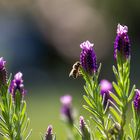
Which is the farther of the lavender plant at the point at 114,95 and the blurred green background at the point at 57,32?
the blurred green background at the point at 57,32

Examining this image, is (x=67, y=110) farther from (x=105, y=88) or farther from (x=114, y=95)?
(x=105, y=88)

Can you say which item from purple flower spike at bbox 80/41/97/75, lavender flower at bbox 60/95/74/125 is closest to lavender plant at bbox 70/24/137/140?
purple flower spike at bbox 80/41/97/75

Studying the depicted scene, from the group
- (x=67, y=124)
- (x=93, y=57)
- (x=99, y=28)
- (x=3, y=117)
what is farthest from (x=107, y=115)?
(x=99, y=28)

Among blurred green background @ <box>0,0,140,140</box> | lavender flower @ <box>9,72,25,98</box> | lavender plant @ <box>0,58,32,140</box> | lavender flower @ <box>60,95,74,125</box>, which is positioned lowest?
lavender flower @ <box>60,95,74,125</box>

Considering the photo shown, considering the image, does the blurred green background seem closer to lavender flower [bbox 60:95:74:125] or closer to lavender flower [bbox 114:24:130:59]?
lavender flower [bbox 114:24:130:59]

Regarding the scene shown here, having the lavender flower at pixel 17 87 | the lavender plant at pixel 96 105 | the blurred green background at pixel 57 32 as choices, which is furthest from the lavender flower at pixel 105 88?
the blurred green background at pixel 57 32

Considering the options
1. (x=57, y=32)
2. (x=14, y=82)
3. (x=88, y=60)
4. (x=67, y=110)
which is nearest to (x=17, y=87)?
(x=14, y=82)

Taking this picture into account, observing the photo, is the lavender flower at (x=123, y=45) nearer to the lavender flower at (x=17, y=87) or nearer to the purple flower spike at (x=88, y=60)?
the purple flower spike at (x=88, y=60)

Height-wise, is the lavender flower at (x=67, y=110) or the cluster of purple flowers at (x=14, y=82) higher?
the cluster of purple flowers at (x=14, y=82)
